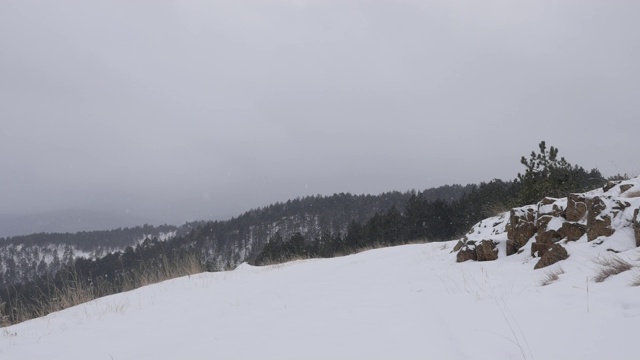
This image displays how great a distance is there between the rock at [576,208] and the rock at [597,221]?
287 millimetres

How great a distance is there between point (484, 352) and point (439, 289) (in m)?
2.38


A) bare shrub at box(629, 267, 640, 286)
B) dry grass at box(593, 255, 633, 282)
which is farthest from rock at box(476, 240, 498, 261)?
bare shrub at box(629, 267, 640, 286)

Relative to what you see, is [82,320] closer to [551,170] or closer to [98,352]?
[98,352]

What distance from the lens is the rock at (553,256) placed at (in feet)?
Answer: 14.5

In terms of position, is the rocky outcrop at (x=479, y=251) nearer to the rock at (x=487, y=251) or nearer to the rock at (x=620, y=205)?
the rock at (x=487, y=251)

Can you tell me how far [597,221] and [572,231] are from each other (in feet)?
1.32

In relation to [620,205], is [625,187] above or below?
above

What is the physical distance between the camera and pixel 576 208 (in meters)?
5.25

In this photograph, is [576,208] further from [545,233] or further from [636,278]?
[636,278]

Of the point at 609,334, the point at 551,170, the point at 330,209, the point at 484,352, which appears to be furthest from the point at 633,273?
the point at 330,209

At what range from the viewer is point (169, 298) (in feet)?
18.1

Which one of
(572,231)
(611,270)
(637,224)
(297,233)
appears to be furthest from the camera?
(297,233)

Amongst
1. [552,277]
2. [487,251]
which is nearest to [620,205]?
A: [552,277]

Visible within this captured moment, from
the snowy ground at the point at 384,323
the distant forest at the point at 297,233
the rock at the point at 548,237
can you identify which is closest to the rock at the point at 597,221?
the snowy ground at the point at 384,323
